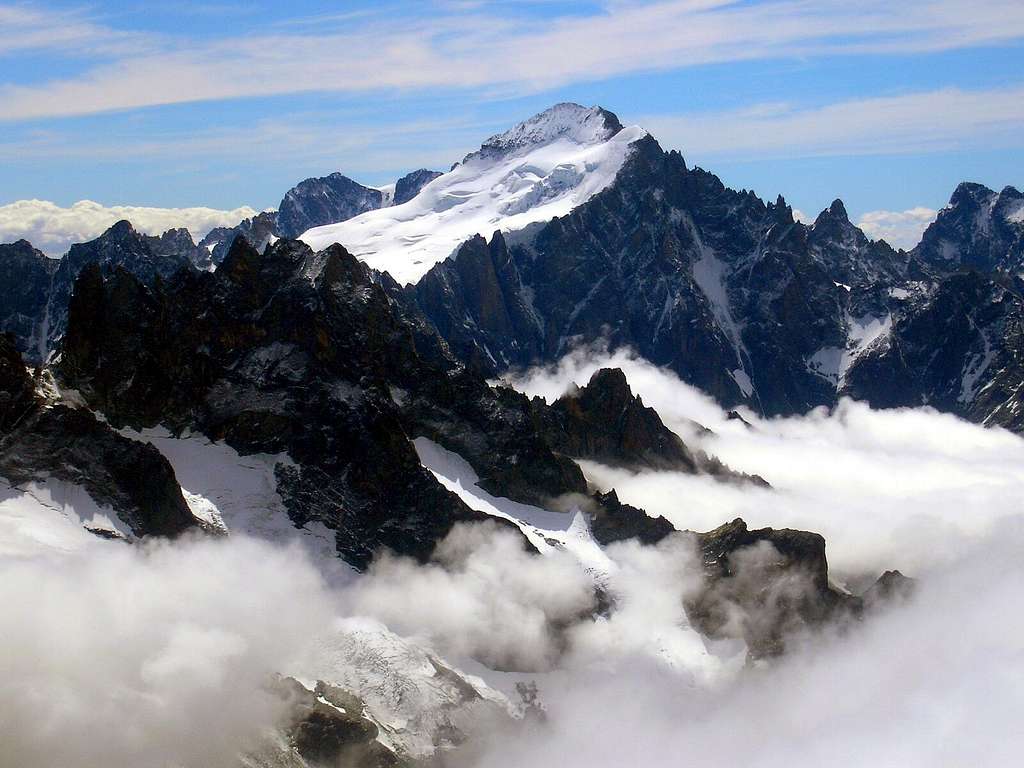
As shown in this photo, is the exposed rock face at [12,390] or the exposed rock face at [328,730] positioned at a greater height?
the exposed rock face at [12,390]

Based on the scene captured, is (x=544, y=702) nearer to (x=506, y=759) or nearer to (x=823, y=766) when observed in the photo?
(x=506, y=759)

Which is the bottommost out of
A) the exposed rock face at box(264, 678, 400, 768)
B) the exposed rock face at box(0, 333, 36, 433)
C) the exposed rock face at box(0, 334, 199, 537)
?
the exposed rock face at box(264, 678, 400, 768)

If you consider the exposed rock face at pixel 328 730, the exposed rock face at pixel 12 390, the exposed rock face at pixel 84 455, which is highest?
the exposed rock face at pixel 12 390

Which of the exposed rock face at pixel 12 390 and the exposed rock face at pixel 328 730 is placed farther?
the exposed rock face at pixel 12 390

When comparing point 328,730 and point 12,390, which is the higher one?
point 12,390

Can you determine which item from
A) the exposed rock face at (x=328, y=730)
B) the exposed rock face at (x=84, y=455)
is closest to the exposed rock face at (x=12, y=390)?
the exposed rock face at (x=84, y=455)

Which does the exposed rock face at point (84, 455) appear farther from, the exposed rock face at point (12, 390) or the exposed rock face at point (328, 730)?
the exposed rock face at point (328, 730)

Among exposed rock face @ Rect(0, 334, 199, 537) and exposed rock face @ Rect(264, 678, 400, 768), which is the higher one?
exposed rock face @ Rect(0, 334, 199, 537)

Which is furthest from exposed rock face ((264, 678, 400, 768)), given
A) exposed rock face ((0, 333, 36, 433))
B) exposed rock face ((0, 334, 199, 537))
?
exposed rock face ((0, 333, 36, 433))

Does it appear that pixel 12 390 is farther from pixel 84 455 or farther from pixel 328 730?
pixel 328 730

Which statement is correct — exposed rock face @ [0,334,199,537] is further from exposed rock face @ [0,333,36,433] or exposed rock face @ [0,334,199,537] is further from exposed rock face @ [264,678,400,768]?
exposed rock face @ [264,678,400,768]

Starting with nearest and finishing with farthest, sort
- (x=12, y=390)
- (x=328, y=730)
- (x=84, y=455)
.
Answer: (x=328, y=730) < (x=12, y=390) < (x=84, y=455)

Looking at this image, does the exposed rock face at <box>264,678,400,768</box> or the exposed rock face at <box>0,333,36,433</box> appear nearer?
the exposed rock face at <box>264,678,400,768</box>

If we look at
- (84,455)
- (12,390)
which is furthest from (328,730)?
(12,390)
